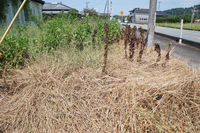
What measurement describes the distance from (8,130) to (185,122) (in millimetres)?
2423

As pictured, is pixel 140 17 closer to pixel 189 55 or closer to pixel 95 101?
pixel 189 55

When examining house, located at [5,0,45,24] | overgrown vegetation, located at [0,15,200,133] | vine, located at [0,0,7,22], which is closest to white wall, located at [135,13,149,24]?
house, located at [5,0,45,24]

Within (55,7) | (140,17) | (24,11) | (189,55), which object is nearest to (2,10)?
(24,11)

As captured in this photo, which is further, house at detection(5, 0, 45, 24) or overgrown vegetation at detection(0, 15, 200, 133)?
house at detection(5, 0, 45, 24)

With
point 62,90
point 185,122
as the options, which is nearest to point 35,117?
point 62,90

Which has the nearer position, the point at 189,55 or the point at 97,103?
the point at 97,103

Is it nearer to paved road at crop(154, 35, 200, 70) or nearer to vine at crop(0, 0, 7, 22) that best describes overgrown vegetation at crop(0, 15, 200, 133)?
paved road at crop(154, 35, 200, 70)

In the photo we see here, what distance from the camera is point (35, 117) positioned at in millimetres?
Answer: 2307

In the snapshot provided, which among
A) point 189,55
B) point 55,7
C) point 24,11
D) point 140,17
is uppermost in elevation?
point 140,17

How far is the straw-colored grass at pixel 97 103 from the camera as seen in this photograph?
2178mm

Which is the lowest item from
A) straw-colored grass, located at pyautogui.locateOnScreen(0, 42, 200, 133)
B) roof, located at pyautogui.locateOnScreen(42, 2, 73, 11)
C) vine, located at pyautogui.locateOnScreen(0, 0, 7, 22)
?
straw-colored grass, located at pyautogui.locateOnScreen(0, 42, 200, 133)

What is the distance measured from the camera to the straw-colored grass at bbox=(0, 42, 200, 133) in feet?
7.14

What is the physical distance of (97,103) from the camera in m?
2.49

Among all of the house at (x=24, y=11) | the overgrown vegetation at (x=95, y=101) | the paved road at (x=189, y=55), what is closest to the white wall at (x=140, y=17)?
the house at (x=24, y=11)
